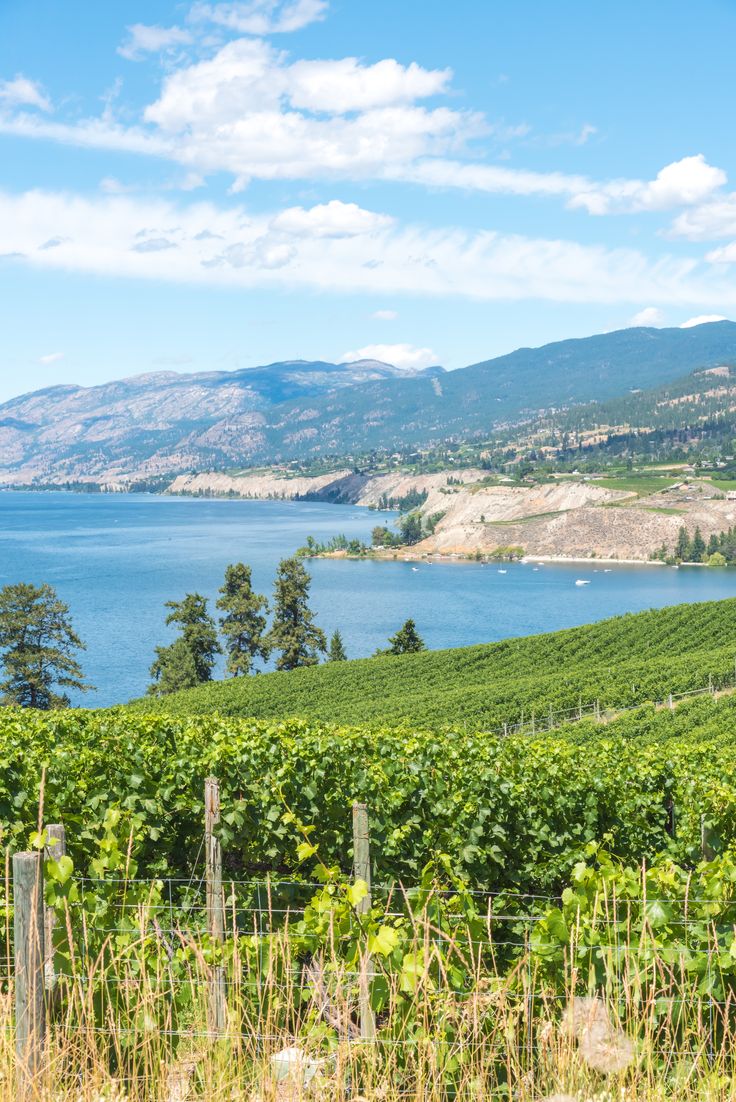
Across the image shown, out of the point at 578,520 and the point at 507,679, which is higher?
the point at 578,520

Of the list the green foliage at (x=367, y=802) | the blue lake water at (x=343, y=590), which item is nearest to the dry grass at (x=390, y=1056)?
the green foliage at (x=367, y=802)

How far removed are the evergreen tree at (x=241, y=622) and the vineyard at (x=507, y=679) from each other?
10.1 meters

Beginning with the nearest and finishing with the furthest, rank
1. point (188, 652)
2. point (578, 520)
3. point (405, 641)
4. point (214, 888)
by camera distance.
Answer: point (214, 888) → point (188, 652) → point (405, 641) → point (578, 520)

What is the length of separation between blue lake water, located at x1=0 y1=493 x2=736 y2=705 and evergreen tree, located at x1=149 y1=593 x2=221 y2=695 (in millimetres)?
7107

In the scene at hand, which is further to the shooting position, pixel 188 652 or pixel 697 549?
pixel 697 549

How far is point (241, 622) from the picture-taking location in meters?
59.3

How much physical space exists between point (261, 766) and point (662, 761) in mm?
5019

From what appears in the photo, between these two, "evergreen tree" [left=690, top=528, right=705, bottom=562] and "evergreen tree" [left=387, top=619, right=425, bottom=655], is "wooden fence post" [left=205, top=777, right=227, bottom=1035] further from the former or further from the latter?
"evergreen tree" [left=690, top=528, right=705, bottom=562]

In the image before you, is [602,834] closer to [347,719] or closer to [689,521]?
[347,719]

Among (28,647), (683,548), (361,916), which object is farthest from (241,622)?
(683,548)

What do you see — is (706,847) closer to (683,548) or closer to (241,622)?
(241,622)

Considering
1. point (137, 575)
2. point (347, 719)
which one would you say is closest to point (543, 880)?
point (347, 719)

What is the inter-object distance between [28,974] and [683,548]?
481 feet

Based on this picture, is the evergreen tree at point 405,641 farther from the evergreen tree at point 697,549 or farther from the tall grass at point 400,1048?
the evergreen tree at point 697,549
